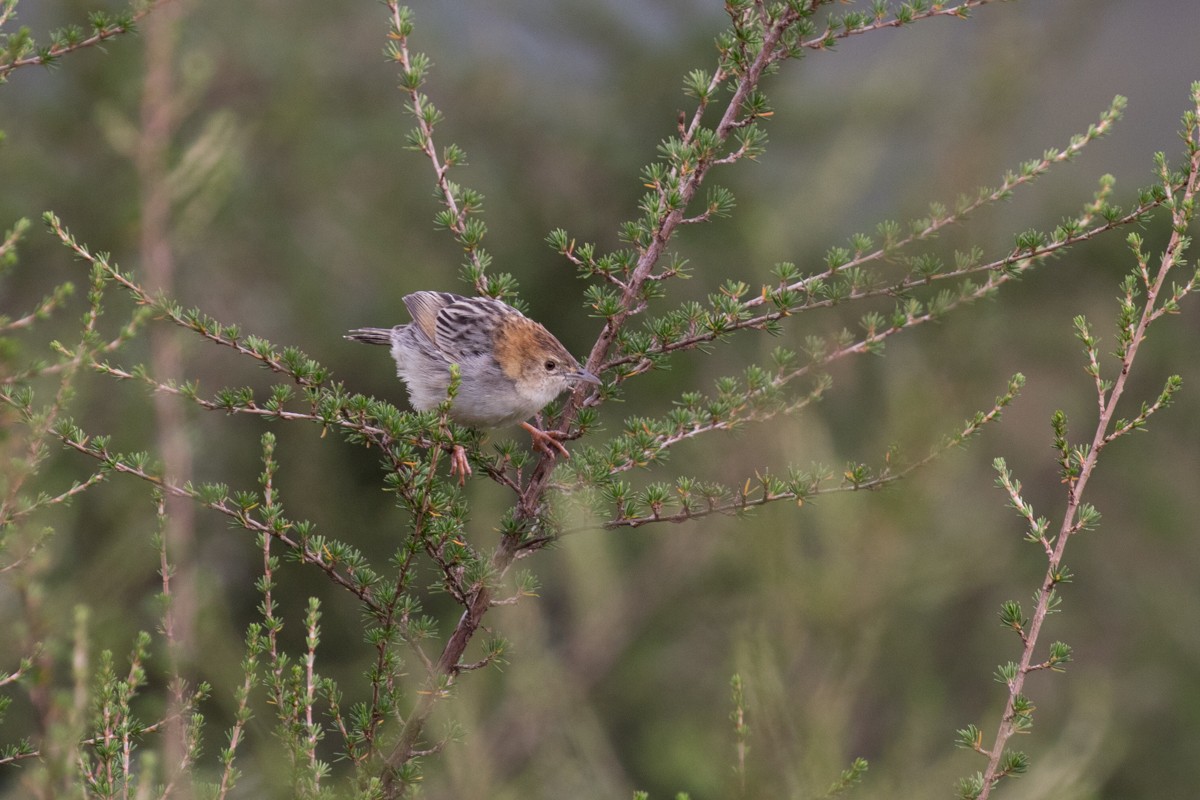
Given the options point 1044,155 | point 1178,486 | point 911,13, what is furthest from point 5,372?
point 1178,486

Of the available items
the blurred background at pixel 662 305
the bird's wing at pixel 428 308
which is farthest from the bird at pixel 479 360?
the blurred background at pixel 662 305

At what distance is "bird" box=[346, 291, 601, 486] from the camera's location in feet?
17.5

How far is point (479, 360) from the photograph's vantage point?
5.75 metres

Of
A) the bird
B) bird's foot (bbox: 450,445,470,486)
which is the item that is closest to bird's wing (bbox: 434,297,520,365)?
the bird

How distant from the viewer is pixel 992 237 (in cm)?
1075

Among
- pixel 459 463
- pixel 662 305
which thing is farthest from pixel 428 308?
pixel 662 305

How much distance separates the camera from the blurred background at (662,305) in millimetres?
9773

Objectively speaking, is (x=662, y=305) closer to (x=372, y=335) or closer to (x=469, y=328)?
(x=372, y=335)

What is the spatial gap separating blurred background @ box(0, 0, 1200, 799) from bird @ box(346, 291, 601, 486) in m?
2.38

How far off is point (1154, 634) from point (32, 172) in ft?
41.5

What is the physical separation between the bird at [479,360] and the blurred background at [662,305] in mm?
2384

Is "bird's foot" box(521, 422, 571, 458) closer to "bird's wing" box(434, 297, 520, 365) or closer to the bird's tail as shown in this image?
"bird's wing" box(434, 297, 520, 365)

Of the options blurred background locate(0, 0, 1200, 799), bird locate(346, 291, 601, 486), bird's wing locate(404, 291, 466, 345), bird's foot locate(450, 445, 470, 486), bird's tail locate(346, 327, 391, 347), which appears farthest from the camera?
blurred background locate(0, 0, 1200, 799)

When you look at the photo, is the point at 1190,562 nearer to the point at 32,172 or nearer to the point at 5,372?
the point at 32,172
